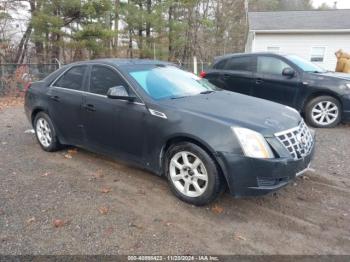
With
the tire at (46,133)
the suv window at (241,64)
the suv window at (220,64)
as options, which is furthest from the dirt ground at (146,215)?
the suv window at (220,64)

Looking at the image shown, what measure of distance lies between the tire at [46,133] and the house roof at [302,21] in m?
17.3

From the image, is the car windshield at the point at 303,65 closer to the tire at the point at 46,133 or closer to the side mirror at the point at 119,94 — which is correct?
the side mirror at the point at 119,94

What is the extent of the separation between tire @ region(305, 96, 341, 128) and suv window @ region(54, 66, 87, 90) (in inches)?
203

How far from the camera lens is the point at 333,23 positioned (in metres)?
19.8

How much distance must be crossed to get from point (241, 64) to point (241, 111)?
194 inches

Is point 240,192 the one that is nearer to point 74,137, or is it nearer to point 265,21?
point 74,137

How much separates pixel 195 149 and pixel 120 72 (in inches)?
61.4

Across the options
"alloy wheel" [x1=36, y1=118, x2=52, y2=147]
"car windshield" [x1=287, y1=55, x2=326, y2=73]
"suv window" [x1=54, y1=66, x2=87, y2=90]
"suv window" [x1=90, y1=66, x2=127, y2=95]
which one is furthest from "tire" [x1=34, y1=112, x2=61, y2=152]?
"car windshield" [x1=287, y1=55, x2=326, y2=73]

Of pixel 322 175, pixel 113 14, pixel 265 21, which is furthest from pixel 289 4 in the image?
pixel 322 175

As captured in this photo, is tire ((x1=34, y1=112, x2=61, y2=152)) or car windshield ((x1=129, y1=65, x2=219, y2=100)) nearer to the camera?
car windshield ((x1=129, y1=65, x2=219, y2=100))

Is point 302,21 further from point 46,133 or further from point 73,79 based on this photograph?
point 46,133

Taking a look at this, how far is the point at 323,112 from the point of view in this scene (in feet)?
24.0

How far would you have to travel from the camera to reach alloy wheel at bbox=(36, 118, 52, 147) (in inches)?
212

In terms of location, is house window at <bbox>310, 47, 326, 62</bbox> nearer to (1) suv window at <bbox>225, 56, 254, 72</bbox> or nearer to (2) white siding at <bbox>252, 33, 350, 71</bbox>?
(2) white siding at <bbox>252, 33, 350, 71</bbox>
